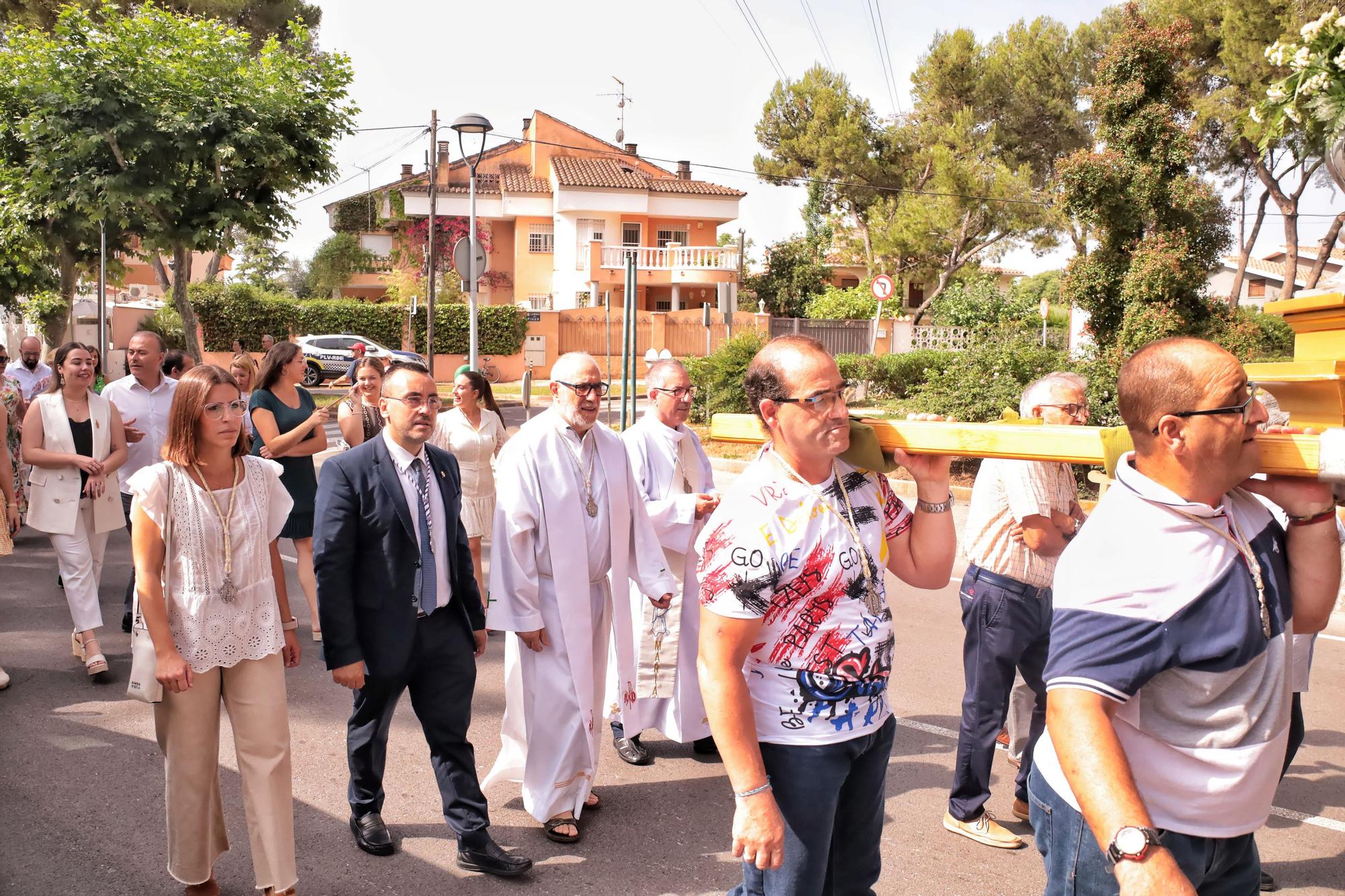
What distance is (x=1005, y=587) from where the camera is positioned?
433cm

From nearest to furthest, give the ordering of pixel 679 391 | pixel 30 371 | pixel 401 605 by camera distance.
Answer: pixel 401 605 → pixel 679 391 → pixel 30 371

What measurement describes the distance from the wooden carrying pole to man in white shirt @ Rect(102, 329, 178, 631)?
5.71 m

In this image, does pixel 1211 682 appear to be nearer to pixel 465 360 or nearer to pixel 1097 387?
pixel 1097 387

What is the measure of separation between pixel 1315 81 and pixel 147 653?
4912 millimetres

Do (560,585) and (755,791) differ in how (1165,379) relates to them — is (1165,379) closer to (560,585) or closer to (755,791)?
(755,791)

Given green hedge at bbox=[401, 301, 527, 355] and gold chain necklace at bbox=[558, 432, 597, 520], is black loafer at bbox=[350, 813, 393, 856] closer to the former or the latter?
gold chain necklace at bbox=[558, 432, 597, 520]

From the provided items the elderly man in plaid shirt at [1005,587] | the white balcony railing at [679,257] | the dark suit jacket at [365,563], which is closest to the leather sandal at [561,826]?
the dark suit jacket at [365,563]

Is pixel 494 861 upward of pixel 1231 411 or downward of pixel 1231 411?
downward

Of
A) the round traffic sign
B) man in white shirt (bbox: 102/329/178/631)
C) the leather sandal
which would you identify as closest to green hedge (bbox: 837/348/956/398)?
the round traffic sign

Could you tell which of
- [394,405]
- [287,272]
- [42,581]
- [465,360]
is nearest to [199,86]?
[42,581]

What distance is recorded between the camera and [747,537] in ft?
8.61

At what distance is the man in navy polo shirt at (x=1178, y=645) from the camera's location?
2.12 metres

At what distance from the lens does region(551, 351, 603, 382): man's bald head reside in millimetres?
4613

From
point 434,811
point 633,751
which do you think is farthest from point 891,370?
point 434,811
